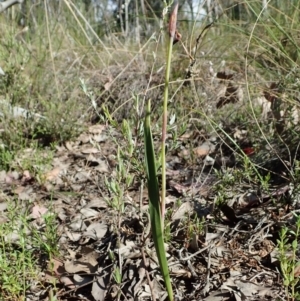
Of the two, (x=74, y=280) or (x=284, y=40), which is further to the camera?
(x=284, y=40)

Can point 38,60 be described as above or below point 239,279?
above

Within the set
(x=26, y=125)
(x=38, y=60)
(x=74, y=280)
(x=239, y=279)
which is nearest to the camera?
(x=239, y=279)

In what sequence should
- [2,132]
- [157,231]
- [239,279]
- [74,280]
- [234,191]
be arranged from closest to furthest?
[157,231], [239,279], [74,280], [234,191], [2,132]

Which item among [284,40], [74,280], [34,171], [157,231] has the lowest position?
[74,280]

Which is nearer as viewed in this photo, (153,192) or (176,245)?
(153,192)

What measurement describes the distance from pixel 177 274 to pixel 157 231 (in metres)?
0.40

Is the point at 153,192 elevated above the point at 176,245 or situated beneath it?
elevated above

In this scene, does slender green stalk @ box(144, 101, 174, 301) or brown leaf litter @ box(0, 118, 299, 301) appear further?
brown leaf litter @ box(0, 118, 299, 301)

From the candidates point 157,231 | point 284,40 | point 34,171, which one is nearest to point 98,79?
point 34,171

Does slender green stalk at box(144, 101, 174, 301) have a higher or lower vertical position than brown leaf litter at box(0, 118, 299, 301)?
higher

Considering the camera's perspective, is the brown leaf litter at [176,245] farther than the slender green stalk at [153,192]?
Yes

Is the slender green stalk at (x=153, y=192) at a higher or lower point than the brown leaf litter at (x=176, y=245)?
higher

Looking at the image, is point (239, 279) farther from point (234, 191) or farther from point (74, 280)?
point (74, 280)

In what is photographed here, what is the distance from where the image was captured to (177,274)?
134 cm
